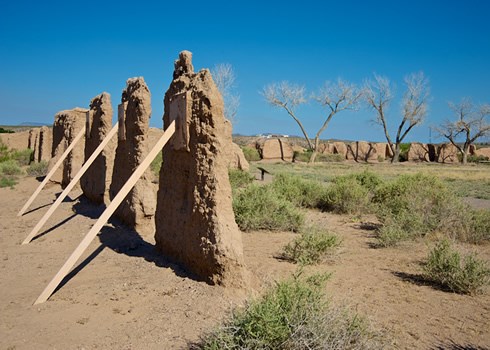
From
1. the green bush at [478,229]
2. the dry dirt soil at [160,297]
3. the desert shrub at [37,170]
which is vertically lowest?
the dry dirt soil at [160,297]

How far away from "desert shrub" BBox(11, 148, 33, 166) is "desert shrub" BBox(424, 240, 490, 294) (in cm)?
1896

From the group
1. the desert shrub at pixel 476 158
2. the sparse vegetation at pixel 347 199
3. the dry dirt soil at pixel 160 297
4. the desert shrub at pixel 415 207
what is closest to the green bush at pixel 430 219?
the desert shrub at pixel 415 207

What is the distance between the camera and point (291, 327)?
2.65 meters

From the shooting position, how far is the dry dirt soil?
129 inches

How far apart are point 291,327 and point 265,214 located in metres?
4.91

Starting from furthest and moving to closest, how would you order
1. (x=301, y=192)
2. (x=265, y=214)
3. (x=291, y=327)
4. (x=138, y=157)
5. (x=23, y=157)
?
1. (x=23, y=157)
2. (x=301, y=192)
3. (x=265, y=214)
4. (x=138, y=157)
5. (x=291, y=327)

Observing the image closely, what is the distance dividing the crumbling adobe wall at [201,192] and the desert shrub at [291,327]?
4.01 ft

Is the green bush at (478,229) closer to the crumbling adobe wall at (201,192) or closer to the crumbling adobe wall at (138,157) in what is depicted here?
the crumbling adobe wall at (201,192)

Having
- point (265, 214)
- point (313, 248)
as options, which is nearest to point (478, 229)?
point (313, 248)

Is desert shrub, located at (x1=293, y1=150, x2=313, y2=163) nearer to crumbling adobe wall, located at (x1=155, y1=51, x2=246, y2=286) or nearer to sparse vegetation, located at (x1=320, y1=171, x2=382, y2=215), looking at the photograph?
sparse vegetation, located at (x1=320, y1=171, x2=382, y2=215)

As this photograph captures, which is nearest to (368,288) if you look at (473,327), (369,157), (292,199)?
(473,327)

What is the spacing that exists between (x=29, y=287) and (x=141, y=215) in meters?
2.11

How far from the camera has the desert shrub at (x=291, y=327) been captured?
2.54 m

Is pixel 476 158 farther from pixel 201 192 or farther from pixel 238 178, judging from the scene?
pixel 201 192
